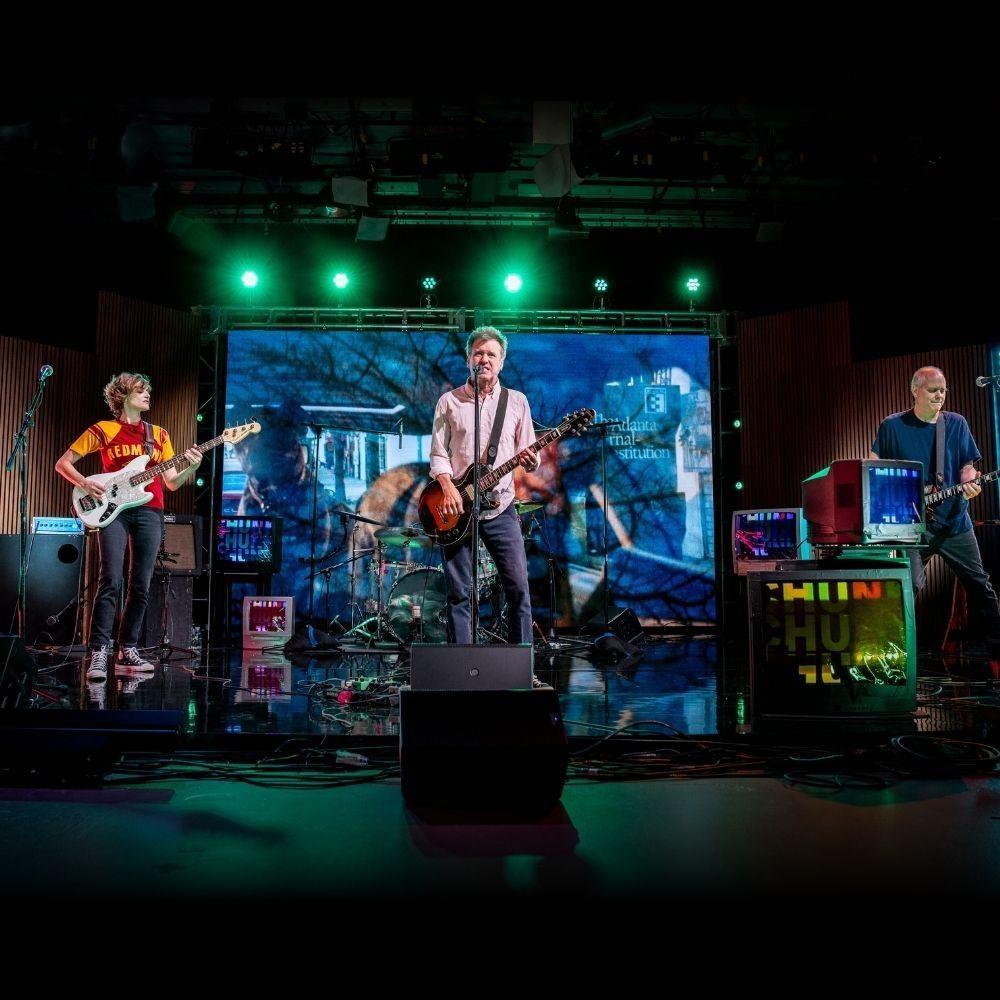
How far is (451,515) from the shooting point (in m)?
4.42

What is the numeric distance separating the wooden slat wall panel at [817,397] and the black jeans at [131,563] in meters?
7.59

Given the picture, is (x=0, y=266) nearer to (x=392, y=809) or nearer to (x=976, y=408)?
(x=392, y=809)

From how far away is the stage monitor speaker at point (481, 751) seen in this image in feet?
8.36

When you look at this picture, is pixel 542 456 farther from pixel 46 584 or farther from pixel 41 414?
pixel 41 414

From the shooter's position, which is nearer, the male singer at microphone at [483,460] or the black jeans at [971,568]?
the male singer at microphone at [483,460]

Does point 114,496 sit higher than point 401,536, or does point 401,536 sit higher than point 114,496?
point 114,496

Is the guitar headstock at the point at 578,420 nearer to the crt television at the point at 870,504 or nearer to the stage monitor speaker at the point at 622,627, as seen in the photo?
the crt television at the point at 870,504

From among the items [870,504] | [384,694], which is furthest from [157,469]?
[870,504]

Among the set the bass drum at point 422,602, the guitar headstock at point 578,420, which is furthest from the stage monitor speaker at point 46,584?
the guitar headstock at point 578,420

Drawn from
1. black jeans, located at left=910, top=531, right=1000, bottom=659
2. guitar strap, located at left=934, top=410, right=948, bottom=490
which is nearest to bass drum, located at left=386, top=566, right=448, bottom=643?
black jeans, located at left=910, top=531, right=1000, bottom=659

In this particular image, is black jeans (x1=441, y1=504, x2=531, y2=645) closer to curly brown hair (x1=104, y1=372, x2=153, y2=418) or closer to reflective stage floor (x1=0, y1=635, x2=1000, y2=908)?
reflective stage floor (x1=0, y1=635, x2=1000, y2=908)

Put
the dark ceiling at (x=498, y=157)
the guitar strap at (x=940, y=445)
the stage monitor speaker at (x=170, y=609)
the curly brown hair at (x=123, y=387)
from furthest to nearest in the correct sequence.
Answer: the dark ceiling at (x=498, y=157) < the stage monitor speaker at (x=170, y=609) < the curly brown hair at (x=123, y=387) < the guitar strap at (x=940, y=445)

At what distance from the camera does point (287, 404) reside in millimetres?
10727

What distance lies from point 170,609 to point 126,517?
6.73 feet
